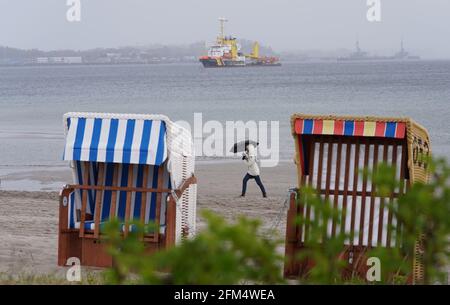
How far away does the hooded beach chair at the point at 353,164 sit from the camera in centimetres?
781

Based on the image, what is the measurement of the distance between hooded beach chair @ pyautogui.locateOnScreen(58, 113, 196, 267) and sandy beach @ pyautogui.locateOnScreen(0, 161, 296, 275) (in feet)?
1.50

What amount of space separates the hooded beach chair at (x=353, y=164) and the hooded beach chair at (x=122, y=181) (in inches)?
45.8

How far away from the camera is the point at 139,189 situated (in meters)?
8.43

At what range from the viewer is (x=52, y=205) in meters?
14.6

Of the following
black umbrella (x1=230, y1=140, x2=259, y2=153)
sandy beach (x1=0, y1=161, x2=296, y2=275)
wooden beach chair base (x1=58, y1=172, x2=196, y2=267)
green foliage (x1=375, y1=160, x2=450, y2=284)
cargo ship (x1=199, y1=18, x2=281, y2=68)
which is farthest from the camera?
cargo ship (x1=199, y1=18, x2=281, y2=68)

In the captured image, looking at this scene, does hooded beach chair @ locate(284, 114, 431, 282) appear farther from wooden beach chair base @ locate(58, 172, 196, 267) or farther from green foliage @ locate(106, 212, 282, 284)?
green foliage @ locate(106, 212, 282, 284)

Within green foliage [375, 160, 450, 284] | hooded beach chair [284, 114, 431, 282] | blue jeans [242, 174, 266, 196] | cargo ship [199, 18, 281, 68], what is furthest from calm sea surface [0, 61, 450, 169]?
cargo ship [199, 18, 281, 68]

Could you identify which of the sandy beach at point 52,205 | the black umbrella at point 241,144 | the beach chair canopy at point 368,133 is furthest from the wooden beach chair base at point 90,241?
the black umbrella at point 241,144

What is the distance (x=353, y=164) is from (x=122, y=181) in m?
2.22

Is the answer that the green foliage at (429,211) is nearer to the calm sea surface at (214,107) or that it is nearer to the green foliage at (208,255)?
the green foliage at (208,255)

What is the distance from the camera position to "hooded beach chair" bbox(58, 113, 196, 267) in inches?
325
